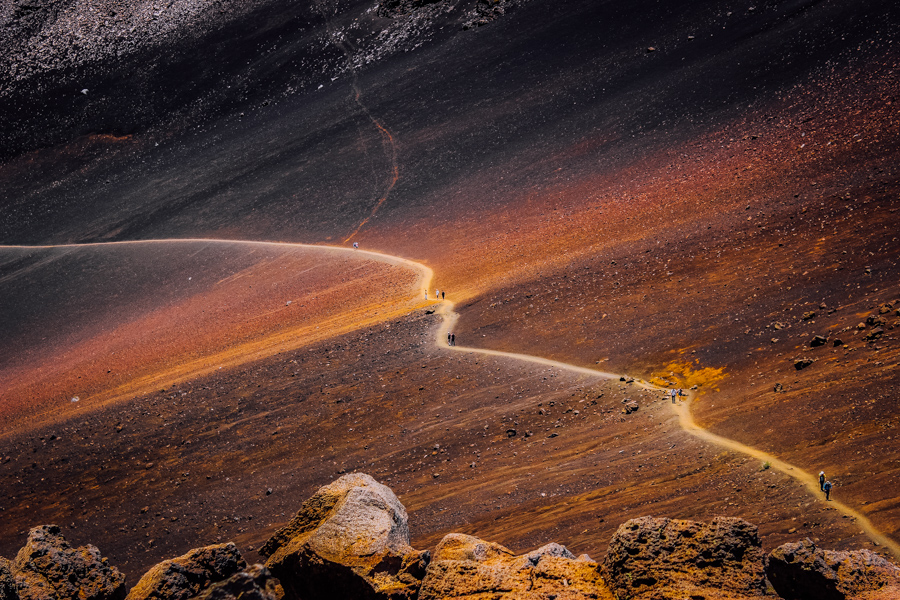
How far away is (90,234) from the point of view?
20328 millimetres

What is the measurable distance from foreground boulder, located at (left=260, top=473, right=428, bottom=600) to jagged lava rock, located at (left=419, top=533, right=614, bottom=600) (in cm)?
36

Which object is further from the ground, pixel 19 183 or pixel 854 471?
pixel 19 183

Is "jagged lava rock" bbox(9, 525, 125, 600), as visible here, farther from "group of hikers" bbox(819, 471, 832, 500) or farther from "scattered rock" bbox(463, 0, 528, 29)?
"scattered rock" bbox(463, 0, 528, 29)

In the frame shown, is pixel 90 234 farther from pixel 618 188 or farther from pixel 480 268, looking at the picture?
pixel 618 188

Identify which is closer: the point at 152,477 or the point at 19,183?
the point at 152,477

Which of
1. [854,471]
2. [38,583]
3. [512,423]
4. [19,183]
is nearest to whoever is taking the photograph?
[38,583]

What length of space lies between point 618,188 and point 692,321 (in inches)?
204

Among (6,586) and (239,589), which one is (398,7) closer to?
(6,586)

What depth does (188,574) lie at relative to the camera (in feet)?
16.3

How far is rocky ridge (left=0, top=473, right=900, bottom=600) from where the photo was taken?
14.6 feet

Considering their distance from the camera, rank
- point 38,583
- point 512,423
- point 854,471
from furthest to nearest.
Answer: point 512,423
point 854,471
point 38,583

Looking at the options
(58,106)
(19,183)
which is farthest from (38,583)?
(58,106)

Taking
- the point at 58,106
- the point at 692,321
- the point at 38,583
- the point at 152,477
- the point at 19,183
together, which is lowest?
the point at 692,321

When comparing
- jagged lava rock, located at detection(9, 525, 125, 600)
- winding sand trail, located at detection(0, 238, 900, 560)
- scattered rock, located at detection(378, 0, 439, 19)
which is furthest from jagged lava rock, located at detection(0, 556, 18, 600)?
scattered rock, located at detection(378, 0, 439, 19)
